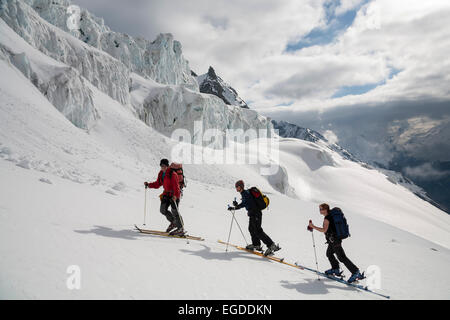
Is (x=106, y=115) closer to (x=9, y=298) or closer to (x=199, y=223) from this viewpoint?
(x=199, y=223)

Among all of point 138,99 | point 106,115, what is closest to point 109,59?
point 138,99

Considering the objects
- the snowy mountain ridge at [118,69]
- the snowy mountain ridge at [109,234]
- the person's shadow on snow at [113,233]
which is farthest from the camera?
the snowy mountain ridge at [118,69]

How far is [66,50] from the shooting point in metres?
45.0

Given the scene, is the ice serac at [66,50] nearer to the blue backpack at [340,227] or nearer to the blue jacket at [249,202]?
the blue jacket at [249,202]

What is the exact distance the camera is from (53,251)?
174 inches

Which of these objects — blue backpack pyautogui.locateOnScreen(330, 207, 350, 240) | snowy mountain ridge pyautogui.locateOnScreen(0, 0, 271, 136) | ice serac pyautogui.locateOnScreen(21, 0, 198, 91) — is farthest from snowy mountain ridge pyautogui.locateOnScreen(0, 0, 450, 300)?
ice serac pyautogui.locateOnScreen(21, 0, 198, 91)

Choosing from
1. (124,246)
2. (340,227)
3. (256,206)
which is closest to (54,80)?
(124,246)

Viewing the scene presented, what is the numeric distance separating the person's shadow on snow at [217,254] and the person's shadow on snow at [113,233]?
1.45 meters

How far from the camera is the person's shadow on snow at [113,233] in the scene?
6.11m

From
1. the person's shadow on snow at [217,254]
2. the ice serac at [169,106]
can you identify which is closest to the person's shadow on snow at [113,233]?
the person's shadow on snow at [217,254]

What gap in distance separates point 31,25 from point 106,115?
19691mm

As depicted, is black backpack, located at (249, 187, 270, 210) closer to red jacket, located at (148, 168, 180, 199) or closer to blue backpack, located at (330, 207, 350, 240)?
blue backpack, located at (330, 207, 350, 240)

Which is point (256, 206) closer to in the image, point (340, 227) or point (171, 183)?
point (340, 227)
